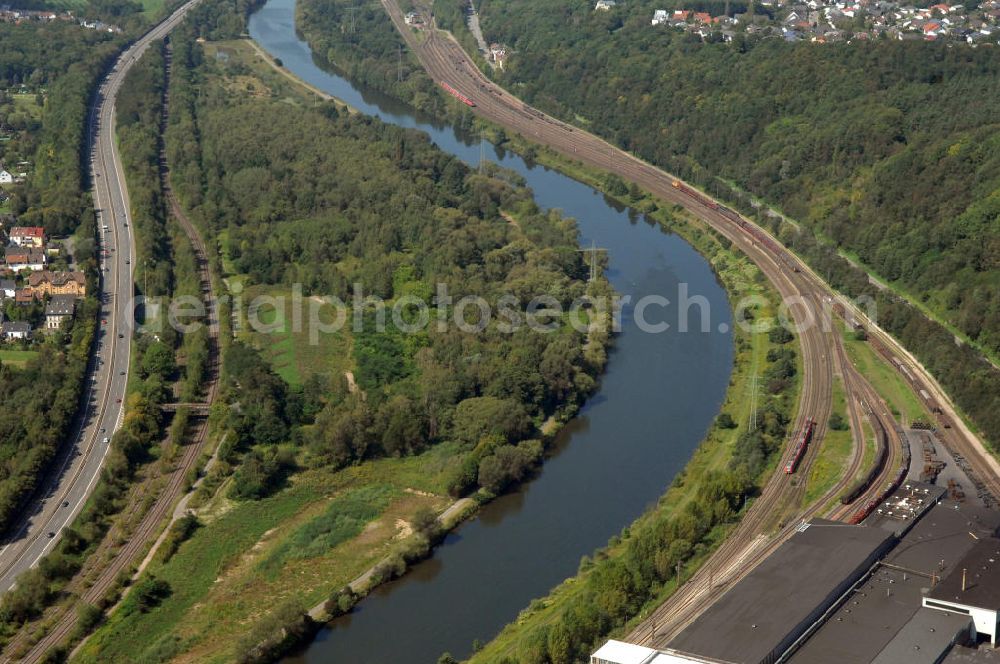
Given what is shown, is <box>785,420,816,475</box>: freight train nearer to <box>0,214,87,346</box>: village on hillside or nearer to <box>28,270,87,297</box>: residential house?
<box>0,214,87,346</box>: village on hillside

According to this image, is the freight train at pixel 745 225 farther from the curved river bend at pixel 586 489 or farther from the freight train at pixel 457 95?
the freight train at pixel 457 95

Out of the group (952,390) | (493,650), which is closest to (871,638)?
(493,650)

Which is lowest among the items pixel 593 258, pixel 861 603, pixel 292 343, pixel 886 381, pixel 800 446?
pixel 292 343

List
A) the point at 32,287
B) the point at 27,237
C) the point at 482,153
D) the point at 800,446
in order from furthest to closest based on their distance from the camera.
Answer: the point at 482,153
the point at 27,237
the point at 32,287
the point at 800,446

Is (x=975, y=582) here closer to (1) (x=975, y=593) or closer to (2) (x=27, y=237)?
(1) (x=975, y=593)

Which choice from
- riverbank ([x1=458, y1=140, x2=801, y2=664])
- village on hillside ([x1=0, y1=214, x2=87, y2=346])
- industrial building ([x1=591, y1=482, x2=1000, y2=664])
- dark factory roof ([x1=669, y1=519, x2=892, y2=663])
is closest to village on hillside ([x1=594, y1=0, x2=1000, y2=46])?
riverbank ([x1=458, y1=140, x2=801, y2=664])

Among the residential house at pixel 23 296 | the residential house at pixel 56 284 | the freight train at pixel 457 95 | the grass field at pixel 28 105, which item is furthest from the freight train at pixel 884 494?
the grass field at pixel 28 105

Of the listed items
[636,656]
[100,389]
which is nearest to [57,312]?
[100,389]

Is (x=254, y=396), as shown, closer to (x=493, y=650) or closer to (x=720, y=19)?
(x=493, y=650)
